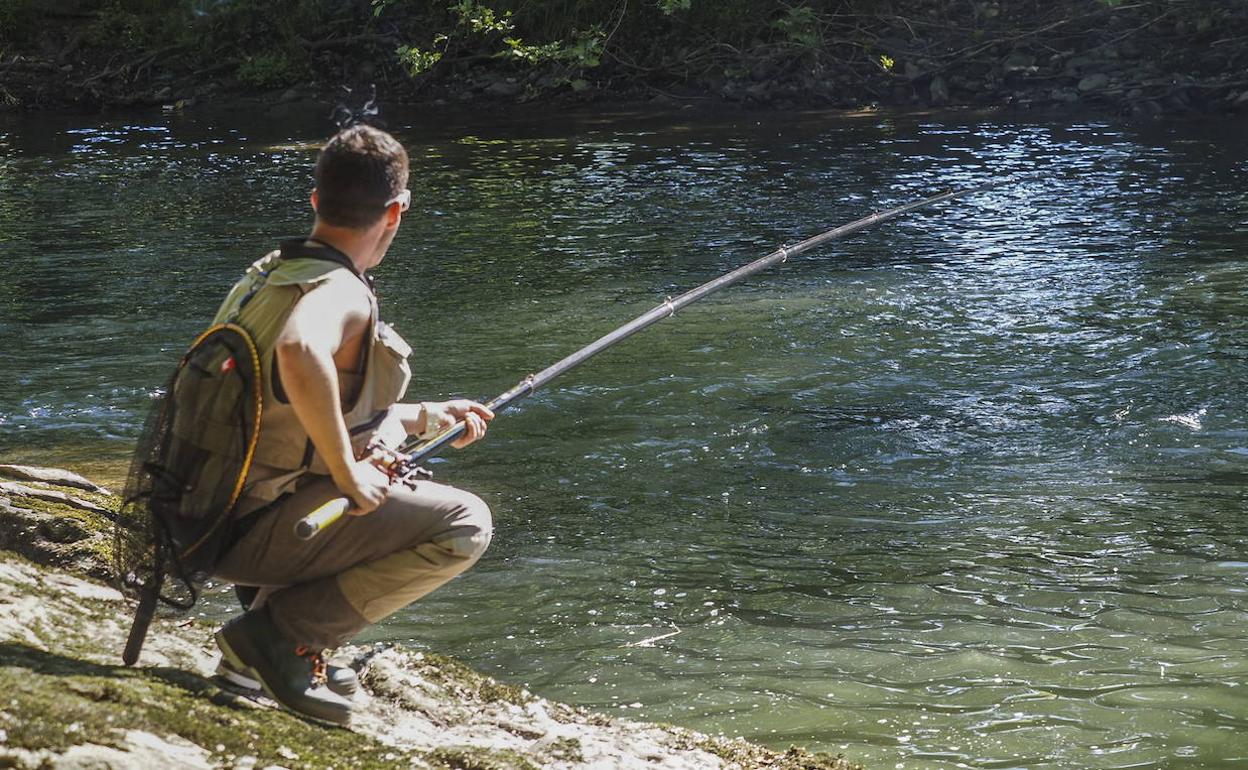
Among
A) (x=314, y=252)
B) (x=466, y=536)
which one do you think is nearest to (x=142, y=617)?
(x=466, y=536)

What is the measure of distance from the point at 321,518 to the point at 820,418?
4.96 metres

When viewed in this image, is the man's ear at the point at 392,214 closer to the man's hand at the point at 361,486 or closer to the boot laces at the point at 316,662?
the man's hand at the point at 361,486

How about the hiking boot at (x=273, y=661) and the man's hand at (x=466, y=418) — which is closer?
the hiking boot at (x=273, y=661)

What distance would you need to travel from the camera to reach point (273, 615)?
10.3ft

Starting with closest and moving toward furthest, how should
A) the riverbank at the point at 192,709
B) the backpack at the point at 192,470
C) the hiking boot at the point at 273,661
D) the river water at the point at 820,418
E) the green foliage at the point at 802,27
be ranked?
the riverbank at the point at 192,709, the backpack at the point at 192,470, the hiking boot at the point at 273,661, the river water at the point at 820,418, the green foliage at the point at 802,27

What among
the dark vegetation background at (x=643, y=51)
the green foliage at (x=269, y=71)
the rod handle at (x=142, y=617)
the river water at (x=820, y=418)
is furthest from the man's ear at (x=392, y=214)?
the green foliage at (x=269, y=71)

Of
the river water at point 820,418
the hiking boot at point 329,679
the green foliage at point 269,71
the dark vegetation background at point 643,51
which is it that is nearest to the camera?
the hiking boot at point 329,679

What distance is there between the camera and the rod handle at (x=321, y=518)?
2693mm

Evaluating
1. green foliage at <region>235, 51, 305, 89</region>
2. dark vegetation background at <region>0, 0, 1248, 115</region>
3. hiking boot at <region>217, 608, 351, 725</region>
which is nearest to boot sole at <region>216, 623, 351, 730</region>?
hiking boot at <region>217, 608, 351, 725</region>

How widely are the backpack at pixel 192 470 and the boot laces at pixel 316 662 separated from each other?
27cm

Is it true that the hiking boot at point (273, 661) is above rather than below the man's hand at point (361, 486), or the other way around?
below

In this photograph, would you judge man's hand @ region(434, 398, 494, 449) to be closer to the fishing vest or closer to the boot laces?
the fishing vest

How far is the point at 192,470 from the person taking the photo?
289 cm

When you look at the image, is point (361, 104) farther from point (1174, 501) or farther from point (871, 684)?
point (1174, 501)
